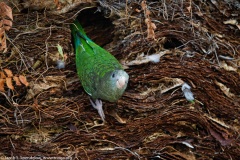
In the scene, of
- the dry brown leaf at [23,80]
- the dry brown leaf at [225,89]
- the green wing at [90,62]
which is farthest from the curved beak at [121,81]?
the dry brown leaf at [225,89]

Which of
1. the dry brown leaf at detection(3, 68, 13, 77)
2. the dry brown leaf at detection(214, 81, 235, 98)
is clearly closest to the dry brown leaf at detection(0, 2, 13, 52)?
the dry brown leaf at detection(3, 68, 13, 77)

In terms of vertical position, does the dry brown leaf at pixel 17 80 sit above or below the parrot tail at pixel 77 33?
below

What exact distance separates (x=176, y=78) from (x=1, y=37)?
4.43 ft

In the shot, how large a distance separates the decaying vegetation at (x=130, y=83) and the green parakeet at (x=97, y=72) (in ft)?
0.29

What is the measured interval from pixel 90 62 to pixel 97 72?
137 millimetres

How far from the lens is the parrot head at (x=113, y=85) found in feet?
9.66

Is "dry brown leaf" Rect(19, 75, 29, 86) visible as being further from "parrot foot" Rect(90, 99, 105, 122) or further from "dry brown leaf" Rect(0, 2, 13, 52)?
"parrot foot" Rect(90, 99, 105, 122)

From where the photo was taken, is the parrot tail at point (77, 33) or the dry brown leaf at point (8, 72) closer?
the dry brown leaf at point (8, 72)

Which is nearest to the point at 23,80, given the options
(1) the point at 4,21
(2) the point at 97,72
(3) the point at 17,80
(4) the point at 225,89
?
(3) the point at 17,80

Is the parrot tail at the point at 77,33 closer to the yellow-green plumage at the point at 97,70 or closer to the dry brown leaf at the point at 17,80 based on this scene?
the yellow-green plumage at the point at 97,70

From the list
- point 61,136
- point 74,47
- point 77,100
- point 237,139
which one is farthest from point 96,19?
point 237,139

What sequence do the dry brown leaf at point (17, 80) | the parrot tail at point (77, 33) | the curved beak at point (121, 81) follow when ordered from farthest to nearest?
the parrot tail at point (77, 33) < the dry brown leaf at point (17, 80) < the curved beak at point (121, 81)

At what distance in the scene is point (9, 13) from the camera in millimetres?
2932

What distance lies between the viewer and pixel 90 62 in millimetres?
3338
